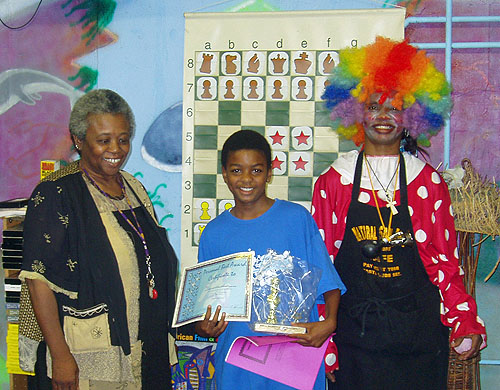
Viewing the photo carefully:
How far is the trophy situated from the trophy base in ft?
0.17

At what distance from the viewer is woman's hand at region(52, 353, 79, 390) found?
1757 mm

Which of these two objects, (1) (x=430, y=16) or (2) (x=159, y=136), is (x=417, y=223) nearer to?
(1) (x=430, y=16)

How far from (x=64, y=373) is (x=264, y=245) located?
865 mm

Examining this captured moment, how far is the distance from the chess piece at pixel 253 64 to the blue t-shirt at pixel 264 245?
1.44 meters

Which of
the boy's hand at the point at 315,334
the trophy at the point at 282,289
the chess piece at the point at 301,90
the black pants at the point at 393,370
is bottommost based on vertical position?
the black pants at the point at 393,370

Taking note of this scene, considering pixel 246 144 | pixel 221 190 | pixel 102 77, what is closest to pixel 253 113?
pixel 221 190

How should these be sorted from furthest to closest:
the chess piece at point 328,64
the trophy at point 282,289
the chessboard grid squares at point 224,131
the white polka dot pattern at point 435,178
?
1. the chessboard grid squares at point 224,131
2. the chess piece at point 328,64
3. the white polka dot pattern at point 435,178
4. the trophy at point 282,289

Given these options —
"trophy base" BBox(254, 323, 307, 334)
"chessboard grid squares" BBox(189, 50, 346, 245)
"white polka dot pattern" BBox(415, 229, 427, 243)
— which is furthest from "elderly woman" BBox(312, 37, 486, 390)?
"chessboard grid squares" BBox(189, 50, 346, 245)

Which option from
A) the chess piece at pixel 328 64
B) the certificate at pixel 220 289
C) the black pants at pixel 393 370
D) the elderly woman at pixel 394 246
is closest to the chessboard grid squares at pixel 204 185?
the chess piece at pixel 328 64

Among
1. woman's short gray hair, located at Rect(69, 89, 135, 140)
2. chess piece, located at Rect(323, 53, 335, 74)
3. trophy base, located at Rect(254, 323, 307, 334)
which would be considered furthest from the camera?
chess piece, located at Rect(323, 53, 335, 74)

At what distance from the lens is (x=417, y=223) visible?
6.86 feet

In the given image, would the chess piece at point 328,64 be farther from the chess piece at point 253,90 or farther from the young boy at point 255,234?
the young boy at point 255,234

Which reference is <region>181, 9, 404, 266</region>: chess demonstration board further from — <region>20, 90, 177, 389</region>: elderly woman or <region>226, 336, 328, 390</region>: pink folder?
<region>226, 336, 328, 390</region>: pink folder

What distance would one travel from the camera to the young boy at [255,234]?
188cm
